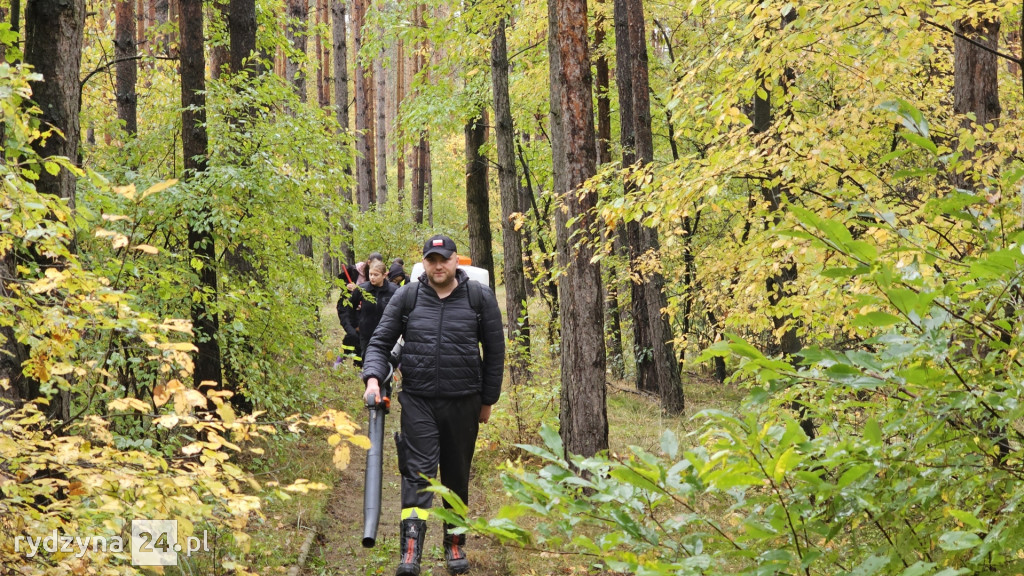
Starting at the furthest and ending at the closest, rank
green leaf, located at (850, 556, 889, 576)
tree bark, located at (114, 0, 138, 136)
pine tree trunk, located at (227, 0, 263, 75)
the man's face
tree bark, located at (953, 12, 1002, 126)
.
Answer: tree bark, located at (114, 0, 138, 136) < pine tree trunk, located at (227, 0, 263, 75) < tree bark, located at (953, 12, 1002, 126) < the man's face < green leaf, located at (850, 556, 889, 576)

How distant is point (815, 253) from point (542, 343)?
33.9ft

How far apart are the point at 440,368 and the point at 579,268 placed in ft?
7.48

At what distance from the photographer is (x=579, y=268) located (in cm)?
700

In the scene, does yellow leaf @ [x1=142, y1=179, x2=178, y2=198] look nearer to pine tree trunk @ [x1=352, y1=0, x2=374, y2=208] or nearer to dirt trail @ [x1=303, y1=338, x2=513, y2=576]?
dirt trail @ [x1=303, y1=338, x2=513, y2=576]

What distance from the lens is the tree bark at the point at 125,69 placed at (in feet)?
38.9

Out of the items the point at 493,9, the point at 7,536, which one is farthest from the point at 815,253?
the point at 493,9

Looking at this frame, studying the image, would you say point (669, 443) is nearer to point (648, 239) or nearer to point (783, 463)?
point (783, 463)

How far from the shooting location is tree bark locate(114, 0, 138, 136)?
11.9m

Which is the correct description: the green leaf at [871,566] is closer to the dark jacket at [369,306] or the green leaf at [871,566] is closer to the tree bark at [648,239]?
the dark jacket at [369,306]

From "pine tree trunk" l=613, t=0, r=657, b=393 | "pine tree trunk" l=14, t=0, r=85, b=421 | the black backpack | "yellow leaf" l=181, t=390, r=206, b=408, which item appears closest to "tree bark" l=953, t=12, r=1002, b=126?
"pine tree trunk" l=613, t=0, r=657, b=393

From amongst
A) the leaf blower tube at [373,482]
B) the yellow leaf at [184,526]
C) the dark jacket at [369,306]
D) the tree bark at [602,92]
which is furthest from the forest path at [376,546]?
the tree bark at [602,92]

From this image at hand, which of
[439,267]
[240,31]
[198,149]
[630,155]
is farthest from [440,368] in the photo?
[630,155]

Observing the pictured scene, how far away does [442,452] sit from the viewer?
5.31 m

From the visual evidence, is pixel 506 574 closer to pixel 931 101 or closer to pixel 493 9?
pixel 931 101
